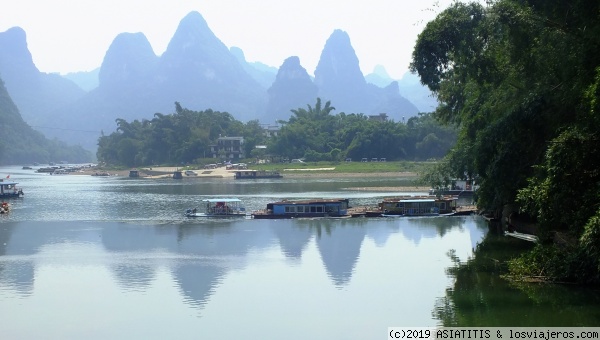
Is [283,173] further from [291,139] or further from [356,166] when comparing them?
[291,139]

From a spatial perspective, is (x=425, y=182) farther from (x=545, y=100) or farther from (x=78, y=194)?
(x=78, y=194)

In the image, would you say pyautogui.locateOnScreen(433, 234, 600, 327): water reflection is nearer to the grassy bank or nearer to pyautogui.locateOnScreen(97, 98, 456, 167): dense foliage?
the grassy bank

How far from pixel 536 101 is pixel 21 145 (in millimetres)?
149046

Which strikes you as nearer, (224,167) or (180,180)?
(180,180)

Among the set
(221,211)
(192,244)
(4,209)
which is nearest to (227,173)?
(4,209)

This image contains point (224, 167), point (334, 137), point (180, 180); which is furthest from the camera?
point (334, 137)

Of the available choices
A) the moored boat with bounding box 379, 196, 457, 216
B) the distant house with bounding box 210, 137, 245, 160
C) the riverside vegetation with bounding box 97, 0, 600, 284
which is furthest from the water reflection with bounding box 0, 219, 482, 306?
the distant house with bounding box 210, 137, 245, 160

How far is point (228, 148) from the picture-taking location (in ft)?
342

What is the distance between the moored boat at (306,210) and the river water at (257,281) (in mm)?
1066

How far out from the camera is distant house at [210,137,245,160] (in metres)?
104

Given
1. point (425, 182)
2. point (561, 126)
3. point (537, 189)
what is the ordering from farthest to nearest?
point (425, 182) → point (561, 126) → point (537, 189)

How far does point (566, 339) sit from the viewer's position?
1523 cm

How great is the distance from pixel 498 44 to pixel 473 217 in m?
14.7

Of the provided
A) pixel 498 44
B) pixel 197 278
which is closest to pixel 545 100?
pixel 498 44
